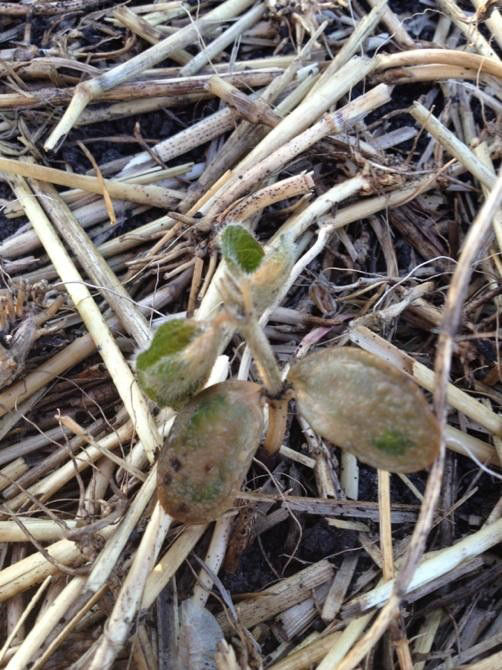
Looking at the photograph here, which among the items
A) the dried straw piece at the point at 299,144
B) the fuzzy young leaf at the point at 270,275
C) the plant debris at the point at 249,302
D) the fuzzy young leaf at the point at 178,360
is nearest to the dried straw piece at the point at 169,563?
the plant debris at the point at 249,302

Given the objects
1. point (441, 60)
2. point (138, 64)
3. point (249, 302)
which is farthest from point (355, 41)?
point (249, 302)

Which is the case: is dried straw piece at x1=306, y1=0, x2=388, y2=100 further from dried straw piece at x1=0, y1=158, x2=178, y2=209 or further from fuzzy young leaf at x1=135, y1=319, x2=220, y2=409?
fuzzy young leaf at x1=135, y1=319, x2=220, y2=409

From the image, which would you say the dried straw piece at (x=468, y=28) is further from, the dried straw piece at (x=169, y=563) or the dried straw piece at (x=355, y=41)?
the dried straw piece at (x=169, y=563)

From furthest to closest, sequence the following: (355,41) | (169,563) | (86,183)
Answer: (355,41)
(86,183)
(169,563)

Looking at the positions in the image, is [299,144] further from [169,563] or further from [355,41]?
[169,563]

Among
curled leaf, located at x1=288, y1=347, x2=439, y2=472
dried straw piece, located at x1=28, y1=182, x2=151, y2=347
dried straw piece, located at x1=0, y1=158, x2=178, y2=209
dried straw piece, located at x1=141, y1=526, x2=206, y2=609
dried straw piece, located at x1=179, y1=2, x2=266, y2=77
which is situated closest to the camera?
curled leaf, located at x1=288, y1=347, x2=439, y2=472

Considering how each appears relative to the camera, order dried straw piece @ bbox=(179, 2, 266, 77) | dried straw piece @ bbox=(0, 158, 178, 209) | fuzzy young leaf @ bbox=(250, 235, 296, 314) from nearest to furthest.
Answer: fuzzy young leaf @ bbox=(250, 235, 296, 314) → dried straw piece @ bbox=(0, 158, 178, 209) → dried straw piece @ bbox=(179, 2, 266, 77)

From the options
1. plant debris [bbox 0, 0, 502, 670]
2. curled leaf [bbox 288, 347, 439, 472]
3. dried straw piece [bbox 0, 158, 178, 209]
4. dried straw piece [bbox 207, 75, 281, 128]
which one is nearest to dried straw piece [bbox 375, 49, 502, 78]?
plant debris [bbox 0, 0, 502, 670]

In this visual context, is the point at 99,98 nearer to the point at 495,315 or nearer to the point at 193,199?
the point at 193,199
